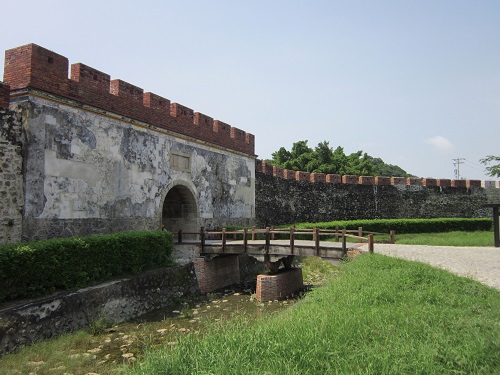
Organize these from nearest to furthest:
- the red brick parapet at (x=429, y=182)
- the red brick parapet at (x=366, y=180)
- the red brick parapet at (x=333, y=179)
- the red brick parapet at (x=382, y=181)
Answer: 1. the red brick parapet at (x=333, y=179)
2. the red brick parapet at (x=366, y=180)
3. the red brick parapet at (x=382, y=181)
4. the red brick parapet at (x=429, y=182)

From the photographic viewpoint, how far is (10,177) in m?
7.60

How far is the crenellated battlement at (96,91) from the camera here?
8.21 meters

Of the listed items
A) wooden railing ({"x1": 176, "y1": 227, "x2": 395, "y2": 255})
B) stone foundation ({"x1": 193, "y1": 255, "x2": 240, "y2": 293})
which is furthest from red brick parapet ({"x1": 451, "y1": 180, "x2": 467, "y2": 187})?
stone foundation ({"x1": 193, "y1": 255, "x2": 240, "y2": 293})

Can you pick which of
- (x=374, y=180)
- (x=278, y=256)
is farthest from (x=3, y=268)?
(x=374, y=180)

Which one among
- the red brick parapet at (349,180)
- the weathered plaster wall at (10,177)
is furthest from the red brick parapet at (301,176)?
the weathered plaster wall at (10,177)

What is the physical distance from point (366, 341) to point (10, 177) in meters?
7.04

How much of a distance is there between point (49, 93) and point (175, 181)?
478 centimetres

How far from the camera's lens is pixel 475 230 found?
70.5 feet

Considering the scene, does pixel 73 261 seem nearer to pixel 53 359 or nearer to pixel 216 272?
pixel 53 359

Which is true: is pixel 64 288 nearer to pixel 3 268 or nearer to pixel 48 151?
pixel 3 268

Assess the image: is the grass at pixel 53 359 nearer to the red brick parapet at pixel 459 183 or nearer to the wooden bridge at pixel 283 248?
the wooden bridge at pixel 283 248

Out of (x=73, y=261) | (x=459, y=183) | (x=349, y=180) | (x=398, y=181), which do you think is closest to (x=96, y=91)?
(x=73, y=261)

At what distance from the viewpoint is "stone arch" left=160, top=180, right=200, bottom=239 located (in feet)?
43.9

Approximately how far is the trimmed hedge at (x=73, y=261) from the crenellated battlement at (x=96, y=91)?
308 centimetres
